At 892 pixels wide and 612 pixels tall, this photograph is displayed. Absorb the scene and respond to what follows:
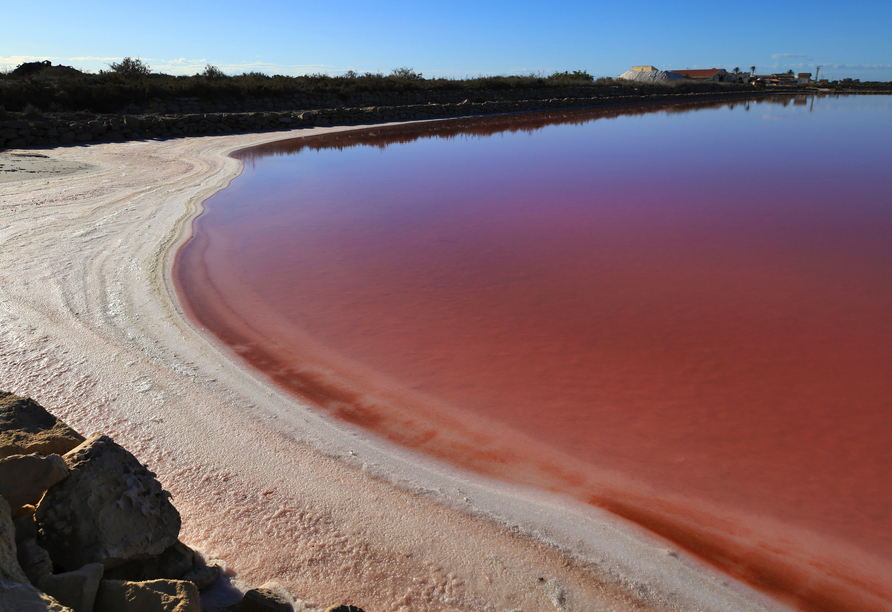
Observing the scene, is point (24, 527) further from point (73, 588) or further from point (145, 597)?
point (145, 597)

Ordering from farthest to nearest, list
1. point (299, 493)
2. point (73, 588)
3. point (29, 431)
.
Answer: point (299, 493) → point (29, 431) → point (73, 588)

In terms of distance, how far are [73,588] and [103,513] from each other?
0.32m

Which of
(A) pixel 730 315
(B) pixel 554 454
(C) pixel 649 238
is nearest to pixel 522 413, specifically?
(B) pixel 554 454

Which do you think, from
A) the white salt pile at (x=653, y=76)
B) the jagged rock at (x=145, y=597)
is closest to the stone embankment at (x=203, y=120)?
the jagged rock at (x=145, y=597)

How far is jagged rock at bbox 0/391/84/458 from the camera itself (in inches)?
89.2

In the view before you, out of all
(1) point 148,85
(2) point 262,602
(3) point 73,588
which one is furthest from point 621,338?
(1) point 148,85

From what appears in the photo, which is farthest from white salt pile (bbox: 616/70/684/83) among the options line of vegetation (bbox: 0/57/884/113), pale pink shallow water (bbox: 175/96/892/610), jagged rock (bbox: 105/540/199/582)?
jagged rock (bbox: 105/540/199/582)

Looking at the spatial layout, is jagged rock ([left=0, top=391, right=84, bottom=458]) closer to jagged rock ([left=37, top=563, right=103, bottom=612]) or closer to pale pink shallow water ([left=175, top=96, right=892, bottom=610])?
jagged rock ([left=37, top=563, right=103, bottom=612])

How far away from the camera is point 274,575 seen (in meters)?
2.43

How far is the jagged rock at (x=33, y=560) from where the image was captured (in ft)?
5.97

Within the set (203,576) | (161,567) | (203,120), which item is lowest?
(203,576)

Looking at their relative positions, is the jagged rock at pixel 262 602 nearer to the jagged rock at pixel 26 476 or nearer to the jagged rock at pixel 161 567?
the jagged rock at pixel 161 567

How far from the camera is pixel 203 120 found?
2022 centimetres

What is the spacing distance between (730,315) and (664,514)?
10.0ft
